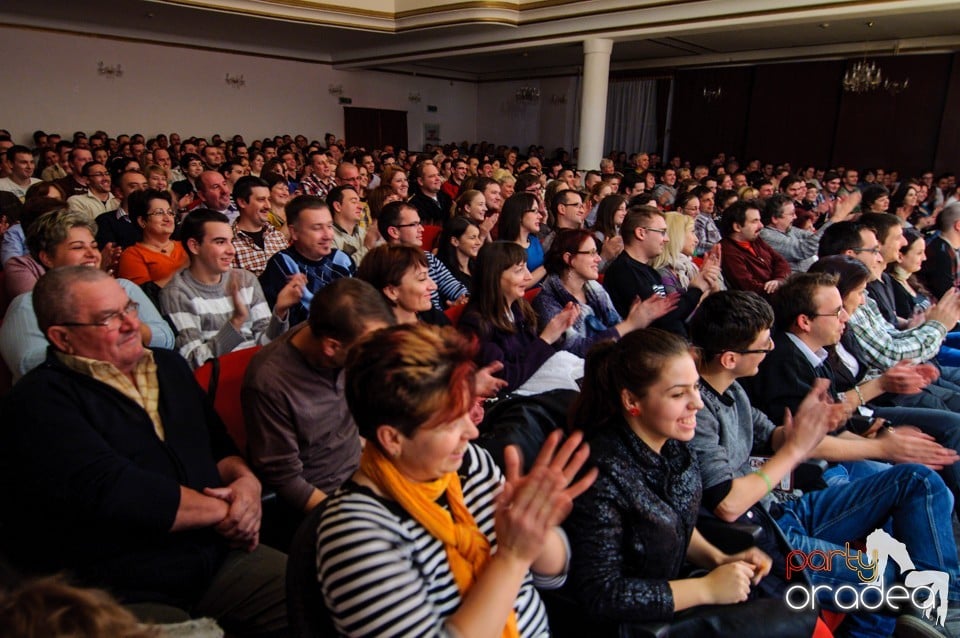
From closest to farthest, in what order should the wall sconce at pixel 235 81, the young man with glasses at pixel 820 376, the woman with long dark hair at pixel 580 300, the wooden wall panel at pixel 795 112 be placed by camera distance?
the young man with glasses at pixel 820 376 < the woman with long dark hair at pixel 580 300 < the wooden wall panel at pixel 795 112 < the wall sconce at pixel 235 81

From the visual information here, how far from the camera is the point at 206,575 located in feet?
4.66

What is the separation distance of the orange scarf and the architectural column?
30.6 ft

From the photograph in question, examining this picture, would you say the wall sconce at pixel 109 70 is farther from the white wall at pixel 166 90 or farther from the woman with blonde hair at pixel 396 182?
the woman with blonde hair at pixel 396 182

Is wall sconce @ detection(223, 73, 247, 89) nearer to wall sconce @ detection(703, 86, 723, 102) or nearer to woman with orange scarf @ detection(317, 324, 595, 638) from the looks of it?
wall sconce @ detection(703, 86, 723, 102)

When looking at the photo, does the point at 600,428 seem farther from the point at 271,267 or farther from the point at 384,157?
the point at 384,157

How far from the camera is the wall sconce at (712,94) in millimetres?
12656

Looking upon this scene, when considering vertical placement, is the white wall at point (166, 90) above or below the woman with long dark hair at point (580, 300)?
above

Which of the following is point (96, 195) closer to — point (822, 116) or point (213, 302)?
point (213, 302)

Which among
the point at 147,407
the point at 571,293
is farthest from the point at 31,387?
the point at 571,293

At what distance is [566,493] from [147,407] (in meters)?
1.08

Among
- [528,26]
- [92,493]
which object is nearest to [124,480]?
[92,493]

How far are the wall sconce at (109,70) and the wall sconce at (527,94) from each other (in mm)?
8734

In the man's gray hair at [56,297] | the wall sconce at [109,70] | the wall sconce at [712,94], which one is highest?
the wall sconce at [712,94]

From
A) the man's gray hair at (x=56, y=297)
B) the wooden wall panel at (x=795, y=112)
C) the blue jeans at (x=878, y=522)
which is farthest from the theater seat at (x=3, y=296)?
the wooden wall panel at (x=795, y=112)
